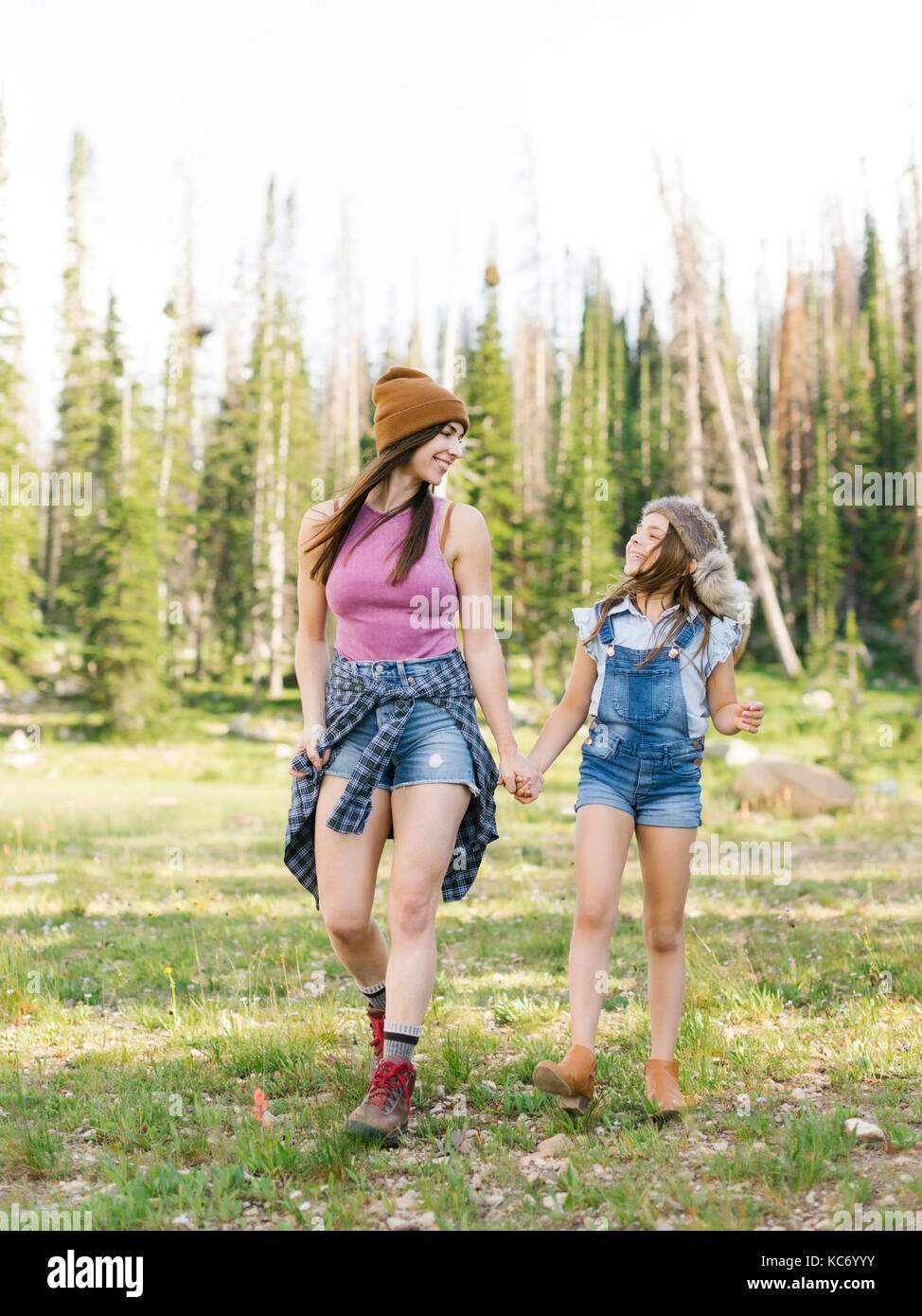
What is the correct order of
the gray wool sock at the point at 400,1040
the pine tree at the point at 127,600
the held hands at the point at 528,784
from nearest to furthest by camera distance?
the gray wool sock at the point at 400,1040
the held hands at the point at 528,784
the pine tree at the point at 127,600

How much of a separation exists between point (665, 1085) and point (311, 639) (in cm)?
Answer: 232

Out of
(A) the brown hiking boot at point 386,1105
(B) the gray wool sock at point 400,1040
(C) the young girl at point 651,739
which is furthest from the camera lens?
(C) the young girl at point 651,739

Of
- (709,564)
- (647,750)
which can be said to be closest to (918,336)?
(709,564)

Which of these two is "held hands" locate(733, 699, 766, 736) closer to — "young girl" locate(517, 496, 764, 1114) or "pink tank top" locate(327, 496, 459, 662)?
"young girl" locate(517, 496, 764, 1114)

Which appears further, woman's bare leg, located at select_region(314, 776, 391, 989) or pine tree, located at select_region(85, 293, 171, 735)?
pine tree, located at select_region(85, 293, 171, 735)

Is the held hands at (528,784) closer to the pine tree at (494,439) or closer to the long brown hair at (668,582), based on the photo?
the long brown hair at (668,582)

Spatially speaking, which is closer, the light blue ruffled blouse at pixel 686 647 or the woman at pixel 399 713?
the woman at pixel 399 713

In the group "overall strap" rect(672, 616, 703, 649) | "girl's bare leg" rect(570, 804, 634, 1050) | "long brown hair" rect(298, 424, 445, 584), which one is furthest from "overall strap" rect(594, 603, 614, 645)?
"long brown hair" rect(298, 424, 445, 584)

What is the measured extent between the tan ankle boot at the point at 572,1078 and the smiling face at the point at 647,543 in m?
2.00

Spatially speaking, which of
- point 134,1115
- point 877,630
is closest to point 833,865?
point 134,1115

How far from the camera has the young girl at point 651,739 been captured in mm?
4688

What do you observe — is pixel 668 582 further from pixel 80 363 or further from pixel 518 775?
pixel 80 363

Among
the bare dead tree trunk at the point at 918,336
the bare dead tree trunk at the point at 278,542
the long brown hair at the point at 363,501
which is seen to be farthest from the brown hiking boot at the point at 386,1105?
the bare dead tree trunk at the point at 278,542

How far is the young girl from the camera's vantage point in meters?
4.69
